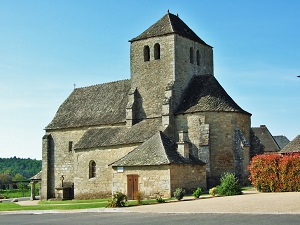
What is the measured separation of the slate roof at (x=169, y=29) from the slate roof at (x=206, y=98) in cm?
412

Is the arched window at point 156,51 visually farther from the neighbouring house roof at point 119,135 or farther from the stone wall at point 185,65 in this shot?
the neighbouring house roof at point 119,135

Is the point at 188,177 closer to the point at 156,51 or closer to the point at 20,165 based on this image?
the point at 156,51

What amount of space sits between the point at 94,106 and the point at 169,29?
10.2 m

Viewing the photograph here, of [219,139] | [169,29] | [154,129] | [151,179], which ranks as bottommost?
[151,179]

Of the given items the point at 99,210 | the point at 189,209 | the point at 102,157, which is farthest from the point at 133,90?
the point at 189,209

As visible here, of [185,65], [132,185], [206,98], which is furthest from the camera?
[185,65]

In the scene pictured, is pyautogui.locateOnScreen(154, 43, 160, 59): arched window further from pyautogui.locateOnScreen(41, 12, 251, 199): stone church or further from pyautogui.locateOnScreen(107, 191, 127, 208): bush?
pyautogui.locateOnScreen(107, 191, 127, 208): bush

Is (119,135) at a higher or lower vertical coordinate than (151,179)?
higher

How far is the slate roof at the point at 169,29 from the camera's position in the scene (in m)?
40.9

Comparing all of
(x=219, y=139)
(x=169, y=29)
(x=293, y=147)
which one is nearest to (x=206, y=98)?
(x=219, y=139)

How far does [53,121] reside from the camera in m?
47.2

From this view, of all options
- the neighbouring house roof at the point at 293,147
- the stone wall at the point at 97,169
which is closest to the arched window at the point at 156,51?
the stone wall at the point at 97,169

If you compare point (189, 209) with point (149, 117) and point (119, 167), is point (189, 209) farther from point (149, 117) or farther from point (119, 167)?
point (149, 117)

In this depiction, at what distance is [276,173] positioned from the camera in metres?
29.9
